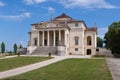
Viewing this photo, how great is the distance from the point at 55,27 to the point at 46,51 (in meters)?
6.99

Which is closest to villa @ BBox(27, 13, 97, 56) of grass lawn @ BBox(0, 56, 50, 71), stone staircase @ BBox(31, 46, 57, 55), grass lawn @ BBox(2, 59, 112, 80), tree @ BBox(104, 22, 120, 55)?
stone staircase @ BBox(31, 46, 57, 55)

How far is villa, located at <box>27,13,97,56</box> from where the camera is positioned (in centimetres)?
6050

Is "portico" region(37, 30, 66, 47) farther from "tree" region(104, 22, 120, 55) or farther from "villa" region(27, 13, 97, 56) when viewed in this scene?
"tree" region(104, 22, 120, 55)

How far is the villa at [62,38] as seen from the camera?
60.5 metres

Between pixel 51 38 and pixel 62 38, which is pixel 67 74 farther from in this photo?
pixel 51 38

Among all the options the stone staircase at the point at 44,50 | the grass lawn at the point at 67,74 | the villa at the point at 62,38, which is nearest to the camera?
the grass lawn at the point at 67,74

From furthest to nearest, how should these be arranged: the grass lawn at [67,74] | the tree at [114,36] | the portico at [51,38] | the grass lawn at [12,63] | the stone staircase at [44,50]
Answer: the portico at [51,38], the tree at [114,36], the stone staircase at [44,50], the grass lawn at [12,63], the grass lawn at [67,74]

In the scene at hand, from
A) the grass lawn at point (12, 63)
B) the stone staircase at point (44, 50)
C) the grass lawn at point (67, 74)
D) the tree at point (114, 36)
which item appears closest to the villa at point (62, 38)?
the stone staircase at point (44, 50)

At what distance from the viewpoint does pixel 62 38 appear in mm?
63719

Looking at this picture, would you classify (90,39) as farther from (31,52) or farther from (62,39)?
(31,52)

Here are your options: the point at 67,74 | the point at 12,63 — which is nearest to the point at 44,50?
the point at 12,63

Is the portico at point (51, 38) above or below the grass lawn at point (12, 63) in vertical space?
above

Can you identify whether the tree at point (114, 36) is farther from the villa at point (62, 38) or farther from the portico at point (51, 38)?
the portico at point (51, 38)

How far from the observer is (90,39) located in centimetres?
7038
